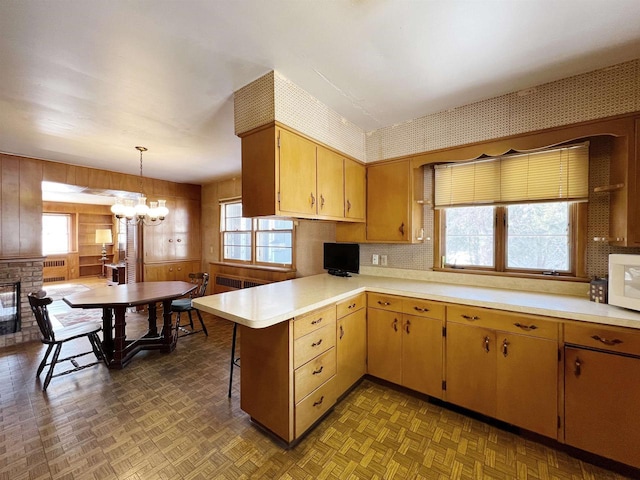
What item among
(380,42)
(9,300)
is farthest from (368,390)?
(9,300)

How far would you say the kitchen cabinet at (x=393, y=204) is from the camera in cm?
279

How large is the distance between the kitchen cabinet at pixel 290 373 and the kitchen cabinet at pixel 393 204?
1202 mm

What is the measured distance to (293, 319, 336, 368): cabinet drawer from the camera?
1.81 metres

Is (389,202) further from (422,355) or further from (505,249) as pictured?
(422,355)

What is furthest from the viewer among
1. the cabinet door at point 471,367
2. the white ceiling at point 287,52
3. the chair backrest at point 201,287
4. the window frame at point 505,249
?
the chair backrest at point 201,287

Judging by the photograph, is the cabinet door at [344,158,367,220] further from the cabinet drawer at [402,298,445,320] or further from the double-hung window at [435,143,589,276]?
the cabinet drawer at [402,298,445,320]

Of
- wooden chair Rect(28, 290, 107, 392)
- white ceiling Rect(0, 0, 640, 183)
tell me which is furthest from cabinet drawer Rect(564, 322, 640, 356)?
wooden chair Rect(28, 290, 107, 392)

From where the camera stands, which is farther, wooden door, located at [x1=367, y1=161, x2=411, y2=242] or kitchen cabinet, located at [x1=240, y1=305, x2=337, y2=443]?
wooden door, located at [x1=367, y1=161, x2=411, y2=242]

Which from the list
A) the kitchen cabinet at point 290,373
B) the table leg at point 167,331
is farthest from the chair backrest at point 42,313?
the kitchen cabinet at point 290,373

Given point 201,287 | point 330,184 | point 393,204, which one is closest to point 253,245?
point 201,287

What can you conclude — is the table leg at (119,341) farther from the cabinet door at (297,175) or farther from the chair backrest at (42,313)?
the cabinet door at (297,175)

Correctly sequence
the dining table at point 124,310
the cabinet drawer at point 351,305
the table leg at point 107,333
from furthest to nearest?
the table leg at point 107,333 → the dining table at point 124,310 → the cabinet drawer at point 351,305

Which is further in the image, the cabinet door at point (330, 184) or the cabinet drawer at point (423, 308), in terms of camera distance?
the cabinet door at point (330, 184)

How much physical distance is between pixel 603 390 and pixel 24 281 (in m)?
6.49
